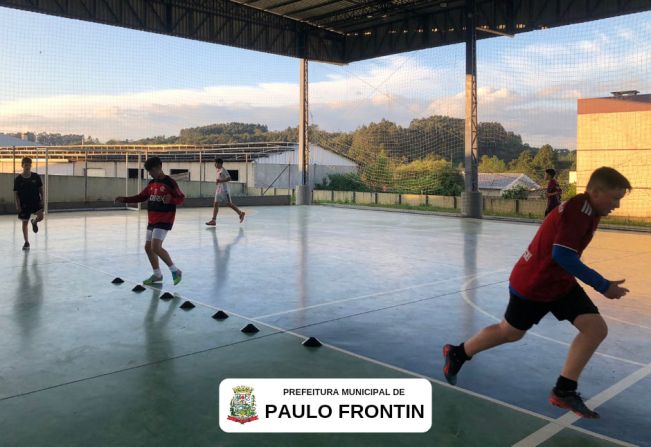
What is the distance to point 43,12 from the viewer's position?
21.6 meters

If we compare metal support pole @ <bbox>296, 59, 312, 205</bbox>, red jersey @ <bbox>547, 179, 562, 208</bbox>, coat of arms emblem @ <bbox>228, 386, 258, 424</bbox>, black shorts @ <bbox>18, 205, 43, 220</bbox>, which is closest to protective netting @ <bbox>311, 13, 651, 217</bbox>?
metal support pole @ <bbox>296, 59, 312, 205</bbox>

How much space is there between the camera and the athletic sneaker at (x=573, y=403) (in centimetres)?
405

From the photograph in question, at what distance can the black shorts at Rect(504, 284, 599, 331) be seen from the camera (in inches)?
164

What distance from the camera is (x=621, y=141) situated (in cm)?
2856

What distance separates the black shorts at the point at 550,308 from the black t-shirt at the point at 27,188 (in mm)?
10819

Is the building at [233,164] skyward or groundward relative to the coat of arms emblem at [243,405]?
skyward

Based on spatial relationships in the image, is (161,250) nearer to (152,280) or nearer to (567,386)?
(152,280)

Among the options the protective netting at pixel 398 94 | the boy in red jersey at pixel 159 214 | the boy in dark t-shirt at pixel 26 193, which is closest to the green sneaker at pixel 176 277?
the boy in red jersey at pixel 159 214

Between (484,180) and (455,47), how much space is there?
21029mm

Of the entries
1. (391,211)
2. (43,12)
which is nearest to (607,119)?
(391,211)

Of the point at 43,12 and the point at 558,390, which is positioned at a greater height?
the point at 43,12

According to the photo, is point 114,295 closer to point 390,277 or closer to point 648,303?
point 390,277

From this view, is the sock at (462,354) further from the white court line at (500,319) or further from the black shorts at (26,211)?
the black shorts at (26,211)

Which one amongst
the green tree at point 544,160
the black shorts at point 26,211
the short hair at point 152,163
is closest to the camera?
the short hair at point 152,163
